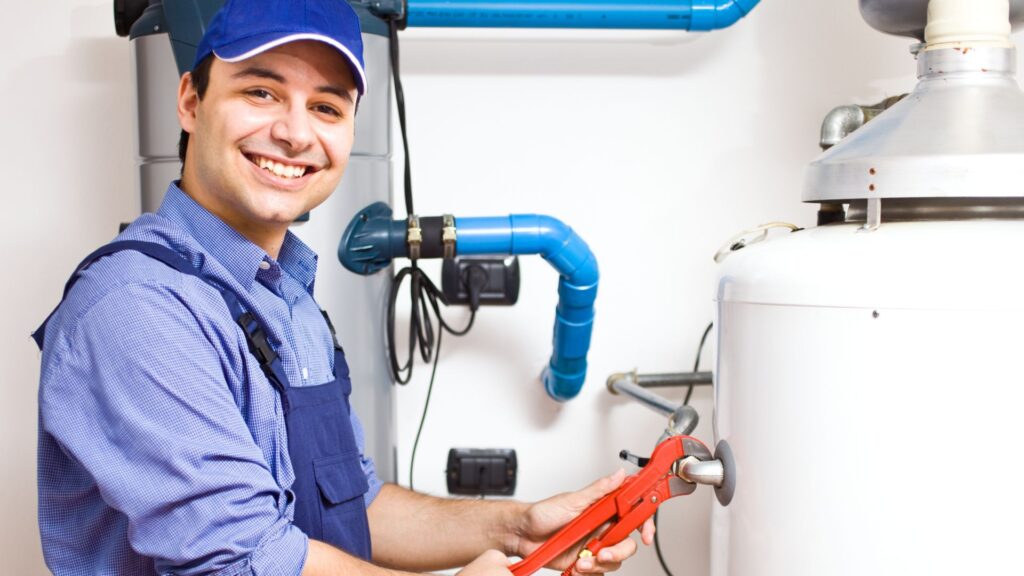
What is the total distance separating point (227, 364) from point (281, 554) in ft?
0.62

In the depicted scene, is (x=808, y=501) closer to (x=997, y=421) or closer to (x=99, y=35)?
(x=997, y=421)

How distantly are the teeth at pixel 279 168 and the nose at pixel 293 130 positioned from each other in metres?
0.02

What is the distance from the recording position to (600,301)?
1778mm

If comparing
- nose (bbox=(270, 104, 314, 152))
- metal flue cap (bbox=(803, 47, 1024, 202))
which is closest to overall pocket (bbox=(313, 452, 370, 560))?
nose (bbox=(270, 104, 314, 152))

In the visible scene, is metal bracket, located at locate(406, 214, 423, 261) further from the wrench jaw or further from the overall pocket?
the wrench jaw

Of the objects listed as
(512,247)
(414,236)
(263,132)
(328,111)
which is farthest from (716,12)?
(263,132)

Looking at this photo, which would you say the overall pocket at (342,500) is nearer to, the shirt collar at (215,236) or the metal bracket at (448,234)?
the shirt collar at (215,236)

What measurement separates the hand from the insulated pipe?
1.30 feet

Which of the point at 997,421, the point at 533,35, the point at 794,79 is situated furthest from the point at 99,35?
the point at 997,421

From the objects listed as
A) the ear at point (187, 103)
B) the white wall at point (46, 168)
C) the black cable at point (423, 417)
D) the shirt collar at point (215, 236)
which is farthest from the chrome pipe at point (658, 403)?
the white wall at point (46, 168)

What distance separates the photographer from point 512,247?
1521 mm

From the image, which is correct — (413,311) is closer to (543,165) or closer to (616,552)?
(543,165)

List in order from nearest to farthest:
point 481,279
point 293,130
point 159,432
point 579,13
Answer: point 159,432 < point 293,130 < point 579,13 < point 481,279

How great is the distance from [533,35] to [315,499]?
99 cm
